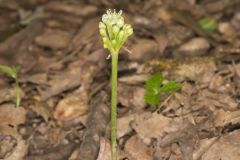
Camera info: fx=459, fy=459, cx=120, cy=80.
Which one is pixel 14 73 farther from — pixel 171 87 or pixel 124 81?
pixel 171 87

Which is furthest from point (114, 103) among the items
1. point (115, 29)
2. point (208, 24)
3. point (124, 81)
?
point (208, 24)

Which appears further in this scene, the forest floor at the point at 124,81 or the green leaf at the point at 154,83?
the green leaf at the point at 154,83

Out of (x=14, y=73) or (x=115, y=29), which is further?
(x=14, y=73)

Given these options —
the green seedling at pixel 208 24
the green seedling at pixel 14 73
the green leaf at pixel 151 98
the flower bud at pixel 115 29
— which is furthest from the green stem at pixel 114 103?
the green seedling at pixel 208 24

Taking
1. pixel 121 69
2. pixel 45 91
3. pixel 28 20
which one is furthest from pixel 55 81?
pixel 28 20

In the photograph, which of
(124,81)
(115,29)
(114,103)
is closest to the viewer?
(115,29)

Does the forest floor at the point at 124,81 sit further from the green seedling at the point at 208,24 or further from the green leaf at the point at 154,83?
the green leaf at the point at 154,83
